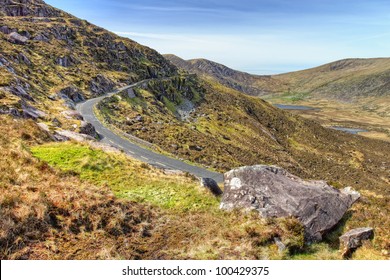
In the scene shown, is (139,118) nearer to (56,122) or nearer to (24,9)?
(56,122)

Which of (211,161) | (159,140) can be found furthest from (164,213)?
(159,140)

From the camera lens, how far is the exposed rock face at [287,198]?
12.2 meters

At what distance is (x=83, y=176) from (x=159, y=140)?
1250 inches

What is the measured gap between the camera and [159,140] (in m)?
46.5

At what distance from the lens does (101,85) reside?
7756 cm

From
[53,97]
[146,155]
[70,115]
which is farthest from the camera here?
[53,97]

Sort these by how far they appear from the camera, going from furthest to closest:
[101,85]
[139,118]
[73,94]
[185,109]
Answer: [185,109], [101,85], [73,94], [139,118]

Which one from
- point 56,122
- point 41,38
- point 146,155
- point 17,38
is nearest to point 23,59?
point 17,38

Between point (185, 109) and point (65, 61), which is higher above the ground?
point (65, 61)

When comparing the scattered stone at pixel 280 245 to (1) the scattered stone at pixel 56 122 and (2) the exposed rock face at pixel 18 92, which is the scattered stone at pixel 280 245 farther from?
(2) the exposed rock face at pixel 18 92

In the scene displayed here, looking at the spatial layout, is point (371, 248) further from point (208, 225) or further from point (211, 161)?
point (211, 161)

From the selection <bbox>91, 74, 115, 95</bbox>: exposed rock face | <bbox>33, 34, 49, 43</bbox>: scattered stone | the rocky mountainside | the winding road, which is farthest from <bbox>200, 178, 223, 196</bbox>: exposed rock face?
<bbox>33, 34, 49, 43</bbox>: scattered stone

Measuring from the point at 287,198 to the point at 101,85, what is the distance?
73.0m
